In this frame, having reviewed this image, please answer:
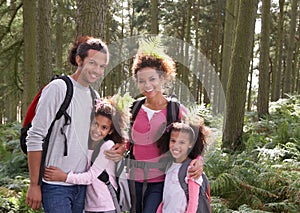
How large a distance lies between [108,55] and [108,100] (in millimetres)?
384

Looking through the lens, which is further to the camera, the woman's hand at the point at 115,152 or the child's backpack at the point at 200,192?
the child's backpack at the point at 200,192

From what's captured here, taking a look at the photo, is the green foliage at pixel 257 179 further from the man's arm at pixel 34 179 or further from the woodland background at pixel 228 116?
the man's arm at pixel 34 179

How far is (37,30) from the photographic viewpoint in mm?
8719

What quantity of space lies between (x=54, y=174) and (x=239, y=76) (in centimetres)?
596

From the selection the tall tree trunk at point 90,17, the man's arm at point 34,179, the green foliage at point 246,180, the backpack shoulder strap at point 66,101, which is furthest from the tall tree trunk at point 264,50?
the man's arm at point 34,179

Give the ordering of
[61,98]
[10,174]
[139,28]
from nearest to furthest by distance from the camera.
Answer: [61,98], [10,174], [139,28]

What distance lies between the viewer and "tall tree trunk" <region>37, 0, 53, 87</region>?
28.0 ft

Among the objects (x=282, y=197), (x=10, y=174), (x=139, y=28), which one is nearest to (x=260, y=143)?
(x=282, y=197)

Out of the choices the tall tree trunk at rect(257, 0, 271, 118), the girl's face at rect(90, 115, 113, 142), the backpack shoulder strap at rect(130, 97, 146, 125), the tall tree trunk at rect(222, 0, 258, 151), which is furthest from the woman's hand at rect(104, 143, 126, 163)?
the tall tree trunk at rect(257, 0, 271, 118)

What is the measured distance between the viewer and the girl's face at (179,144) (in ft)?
11.1

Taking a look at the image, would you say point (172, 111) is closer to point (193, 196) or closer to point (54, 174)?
point (193, 196)

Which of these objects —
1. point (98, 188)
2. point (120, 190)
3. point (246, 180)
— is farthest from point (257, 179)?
point (98, 188)

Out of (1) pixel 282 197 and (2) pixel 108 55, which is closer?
(2) pixel 108 55

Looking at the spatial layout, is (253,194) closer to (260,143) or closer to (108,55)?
(260,143)
